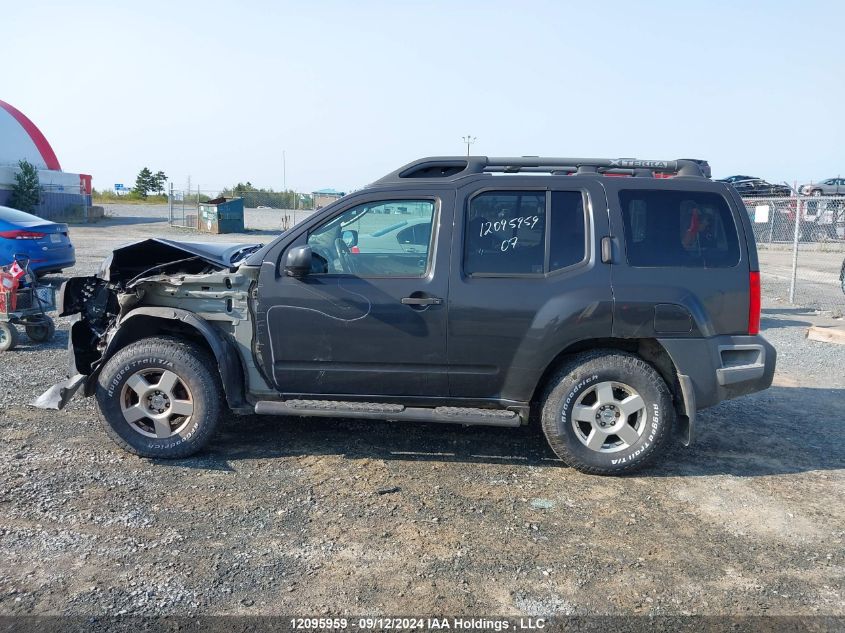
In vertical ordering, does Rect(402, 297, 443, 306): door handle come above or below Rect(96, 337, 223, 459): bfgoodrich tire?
above

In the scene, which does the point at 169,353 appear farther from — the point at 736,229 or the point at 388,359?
the point at 736,229

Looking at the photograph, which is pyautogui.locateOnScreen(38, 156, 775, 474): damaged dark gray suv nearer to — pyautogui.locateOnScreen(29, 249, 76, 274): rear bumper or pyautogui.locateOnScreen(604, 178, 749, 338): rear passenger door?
pyautogui.locateOnScreen(604, 178, 749, 338): rear passenger door

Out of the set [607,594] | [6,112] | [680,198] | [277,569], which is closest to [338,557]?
[277,569]

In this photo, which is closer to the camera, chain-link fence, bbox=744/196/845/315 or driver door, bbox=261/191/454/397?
driver door, bbox=261/191/454/397

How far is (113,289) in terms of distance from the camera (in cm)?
543

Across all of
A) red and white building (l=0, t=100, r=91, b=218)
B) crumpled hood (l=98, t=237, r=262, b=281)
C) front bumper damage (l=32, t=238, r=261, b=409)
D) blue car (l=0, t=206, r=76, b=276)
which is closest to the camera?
front bumper damage (l=32, t=238, r=261, b=409)

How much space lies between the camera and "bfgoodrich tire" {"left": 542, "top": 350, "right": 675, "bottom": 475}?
4723 millimetres

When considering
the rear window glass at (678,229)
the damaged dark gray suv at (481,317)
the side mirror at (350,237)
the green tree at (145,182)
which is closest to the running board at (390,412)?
the damaged dark gray suv at (481,317)

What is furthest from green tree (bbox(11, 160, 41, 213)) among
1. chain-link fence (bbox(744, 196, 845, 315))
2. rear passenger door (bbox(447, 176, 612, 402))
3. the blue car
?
rear passenger door (bbox(447, 176, 612, 402))

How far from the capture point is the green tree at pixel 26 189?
3391 cm

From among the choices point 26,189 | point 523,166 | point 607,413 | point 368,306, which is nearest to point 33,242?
point 368,306

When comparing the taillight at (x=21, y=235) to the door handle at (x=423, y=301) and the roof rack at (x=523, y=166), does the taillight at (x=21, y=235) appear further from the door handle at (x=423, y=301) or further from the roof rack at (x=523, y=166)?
the door handle at (x=423, y=301)

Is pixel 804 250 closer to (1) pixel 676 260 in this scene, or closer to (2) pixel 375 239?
(1) pixel 676 260

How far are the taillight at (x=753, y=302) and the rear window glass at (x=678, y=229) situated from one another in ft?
0.53
